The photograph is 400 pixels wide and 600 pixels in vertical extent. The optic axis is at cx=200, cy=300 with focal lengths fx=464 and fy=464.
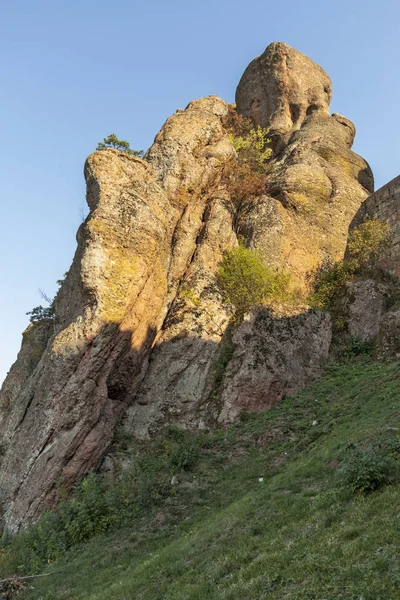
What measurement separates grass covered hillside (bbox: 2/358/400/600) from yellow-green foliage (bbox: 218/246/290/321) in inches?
227

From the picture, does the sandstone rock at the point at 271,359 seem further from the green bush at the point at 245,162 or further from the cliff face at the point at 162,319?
the green bush at the point at 245,162

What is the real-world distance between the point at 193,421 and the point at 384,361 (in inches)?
352

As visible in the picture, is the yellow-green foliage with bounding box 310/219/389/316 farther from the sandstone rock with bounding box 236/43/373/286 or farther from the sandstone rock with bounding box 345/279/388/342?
the sandstone rock with bounding box 236/43/373/286

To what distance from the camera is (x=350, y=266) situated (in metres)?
27.7

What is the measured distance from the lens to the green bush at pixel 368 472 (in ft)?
30.0

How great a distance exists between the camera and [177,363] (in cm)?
2253

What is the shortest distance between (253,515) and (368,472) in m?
3.31

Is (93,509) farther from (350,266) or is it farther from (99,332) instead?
(350,266)

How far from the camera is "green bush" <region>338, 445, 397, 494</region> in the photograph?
30.0 feet

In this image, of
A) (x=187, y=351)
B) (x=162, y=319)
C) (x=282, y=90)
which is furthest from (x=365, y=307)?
(x=282, y=90)

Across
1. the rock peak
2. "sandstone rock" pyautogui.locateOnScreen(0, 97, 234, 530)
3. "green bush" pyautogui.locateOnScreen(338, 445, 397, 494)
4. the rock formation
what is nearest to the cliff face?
"sandstone rock" pyautogui.locateOnScreen(0, 97, 234, 530)

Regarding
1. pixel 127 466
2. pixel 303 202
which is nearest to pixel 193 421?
pixel 127 466

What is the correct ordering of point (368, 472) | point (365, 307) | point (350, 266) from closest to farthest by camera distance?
1. point (368, 472)
2. point (365, 307)
3. point (350, 266)

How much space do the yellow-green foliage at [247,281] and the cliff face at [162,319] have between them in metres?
0.69
